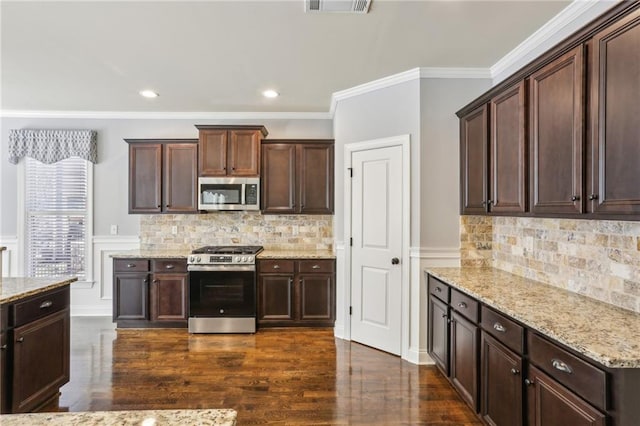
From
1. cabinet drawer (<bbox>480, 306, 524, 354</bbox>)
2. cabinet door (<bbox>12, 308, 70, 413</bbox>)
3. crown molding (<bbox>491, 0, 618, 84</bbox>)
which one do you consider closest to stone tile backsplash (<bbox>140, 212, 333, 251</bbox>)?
cabinet door (<bbox>12, 308, 70, 413</bbox>)

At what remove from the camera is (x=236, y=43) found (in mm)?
2748

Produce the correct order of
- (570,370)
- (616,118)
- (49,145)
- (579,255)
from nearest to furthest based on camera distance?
1. (570,370)
2. (616,118)
3. (579,255)
4. (49,145)

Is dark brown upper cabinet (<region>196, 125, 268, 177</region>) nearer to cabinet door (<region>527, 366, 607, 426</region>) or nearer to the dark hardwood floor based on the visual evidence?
the dark hardwood floor

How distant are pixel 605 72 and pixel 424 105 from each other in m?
1.70

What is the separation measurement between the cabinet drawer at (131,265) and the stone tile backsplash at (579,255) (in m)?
3.91

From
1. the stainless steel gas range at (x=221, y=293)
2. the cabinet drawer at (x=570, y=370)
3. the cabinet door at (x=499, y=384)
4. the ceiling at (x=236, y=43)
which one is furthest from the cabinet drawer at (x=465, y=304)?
the stainless steel gas range at (x=221, y=293)

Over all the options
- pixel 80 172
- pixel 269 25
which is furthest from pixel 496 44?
pixel 80 172

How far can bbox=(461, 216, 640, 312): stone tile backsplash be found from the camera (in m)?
1.87

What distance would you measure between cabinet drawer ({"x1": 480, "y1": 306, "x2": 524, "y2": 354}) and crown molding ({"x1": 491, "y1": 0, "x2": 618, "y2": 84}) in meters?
1.96

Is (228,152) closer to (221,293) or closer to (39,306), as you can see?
(221,293)

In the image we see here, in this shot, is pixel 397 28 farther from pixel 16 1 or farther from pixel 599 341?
pixel 16 1

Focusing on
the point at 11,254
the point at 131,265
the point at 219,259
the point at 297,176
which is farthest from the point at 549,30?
the point at 11,254

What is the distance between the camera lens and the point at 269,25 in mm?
2482

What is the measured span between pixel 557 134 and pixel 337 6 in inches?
61.8
